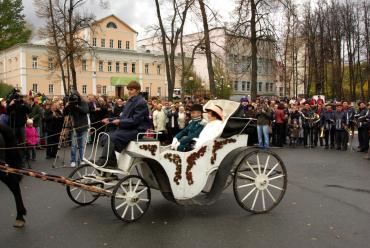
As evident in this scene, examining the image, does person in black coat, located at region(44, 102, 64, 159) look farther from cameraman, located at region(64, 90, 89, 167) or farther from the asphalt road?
the asphalt road

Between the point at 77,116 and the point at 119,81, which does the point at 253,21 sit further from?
the point at 119,81

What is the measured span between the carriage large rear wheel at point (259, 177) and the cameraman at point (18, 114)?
7345 millimetres

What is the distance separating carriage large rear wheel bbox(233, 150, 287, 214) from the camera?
7.45 m

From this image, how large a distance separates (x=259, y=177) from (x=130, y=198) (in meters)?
2.19

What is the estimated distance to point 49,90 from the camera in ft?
245

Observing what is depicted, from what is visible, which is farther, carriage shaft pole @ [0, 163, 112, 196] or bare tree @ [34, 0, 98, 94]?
bare tree @ [34, 0, 98, 94]

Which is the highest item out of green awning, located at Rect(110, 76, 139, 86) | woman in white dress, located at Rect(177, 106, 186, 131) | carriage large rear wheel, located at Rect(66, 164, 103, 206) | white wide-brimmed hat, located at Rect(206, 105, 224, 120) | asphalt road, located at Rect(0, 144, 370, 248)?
green awning, located at Rect(110, 76, 139, 86)

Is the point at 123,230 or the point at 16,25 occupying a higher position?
the point at 16,25

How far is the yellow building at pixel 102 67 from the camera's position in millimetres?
73000

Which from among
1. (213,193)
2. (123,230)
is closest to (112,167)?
(123,230)

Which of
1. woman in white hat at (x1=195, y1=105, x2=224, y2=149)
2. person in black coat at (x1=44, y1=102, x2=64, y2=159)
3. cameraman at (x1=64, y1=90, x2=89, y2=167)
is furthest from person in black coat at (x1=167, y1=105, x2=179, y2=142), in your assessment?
woman in white hat at (x1=195, y1=105, x2=224, y2=149)

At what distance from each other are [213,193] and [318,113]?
524 inches

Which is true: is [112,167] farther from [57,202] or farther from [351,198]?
[351,198]

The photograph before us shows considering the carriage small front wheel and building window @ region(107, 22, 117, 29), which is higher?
building window @ region(107, 22, 117, 29)
